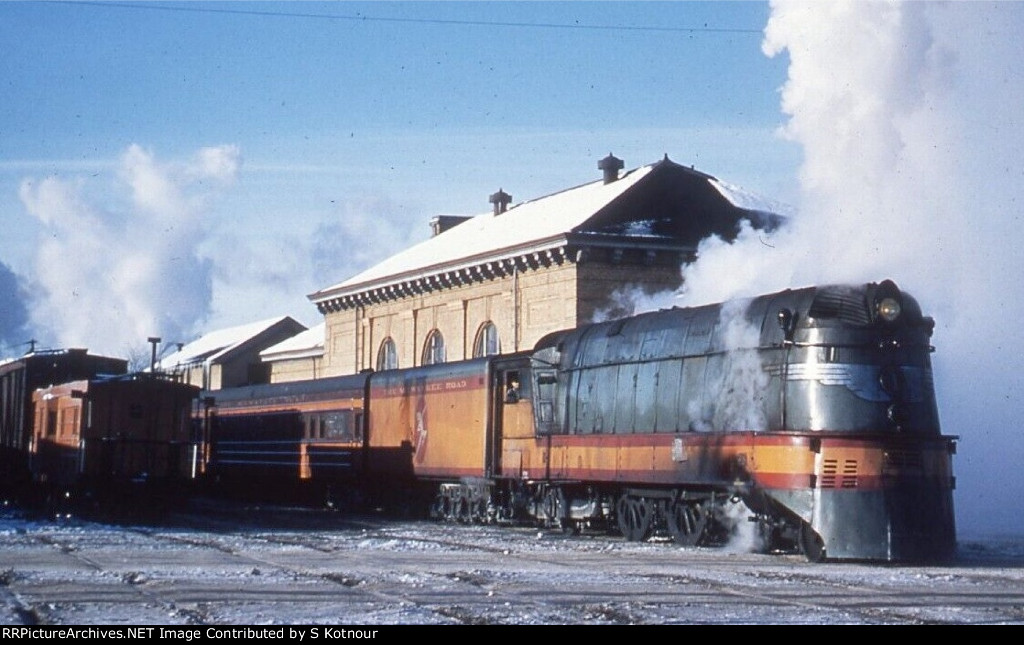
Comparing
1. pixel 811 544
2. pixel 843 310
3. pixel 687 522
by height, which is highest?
pixel 843 310

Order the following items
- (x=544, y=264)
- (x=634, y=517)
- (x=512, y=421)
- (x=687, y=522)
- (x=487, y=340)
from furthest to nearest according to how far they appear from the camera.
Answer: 1. (x=487, y=340)
2. (x=544, y=264)
3. (x=512, y=421)
4. (x=634, y=517)
5. (x=687, y=522)

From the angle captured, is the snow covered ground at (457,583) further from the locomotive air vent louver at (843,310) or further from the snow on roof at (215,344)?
the snow on roof at (215,344)

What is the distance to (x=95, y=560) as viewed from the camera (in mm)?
16469

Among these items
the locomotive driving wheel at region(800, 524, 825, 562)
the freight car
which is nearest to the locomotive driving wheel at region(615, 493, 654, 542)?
the locomotive driving wheel at region(800, 524, 825, 562)

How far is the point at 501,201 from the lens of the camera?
2154 inches

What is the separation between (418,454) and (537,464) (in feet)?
19.0

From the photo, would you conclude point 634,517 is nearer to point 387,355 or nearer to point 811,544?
point 811,544

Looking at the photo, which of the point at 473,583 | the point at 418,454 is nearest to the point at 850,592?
the point at 473,583

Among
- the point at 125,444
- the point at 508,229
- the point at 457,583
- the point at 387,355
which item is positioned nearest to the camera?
the point at 457,583

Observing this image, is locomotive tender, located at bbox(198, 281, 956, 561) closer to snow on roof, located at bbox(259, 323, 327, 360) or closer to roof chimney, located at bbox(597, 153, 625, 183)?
roof chimney, located at bbox(597, 153, 625, 183)

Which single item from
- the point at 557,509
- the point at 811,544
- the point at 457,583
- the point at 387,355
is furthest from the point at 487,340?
the point at 457,583

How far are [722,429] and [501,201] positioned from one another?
118 ft

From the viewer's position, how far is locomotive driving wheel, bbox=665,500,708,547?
20047mm

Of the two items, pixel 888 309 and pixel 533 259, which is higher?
pixel 533 259
